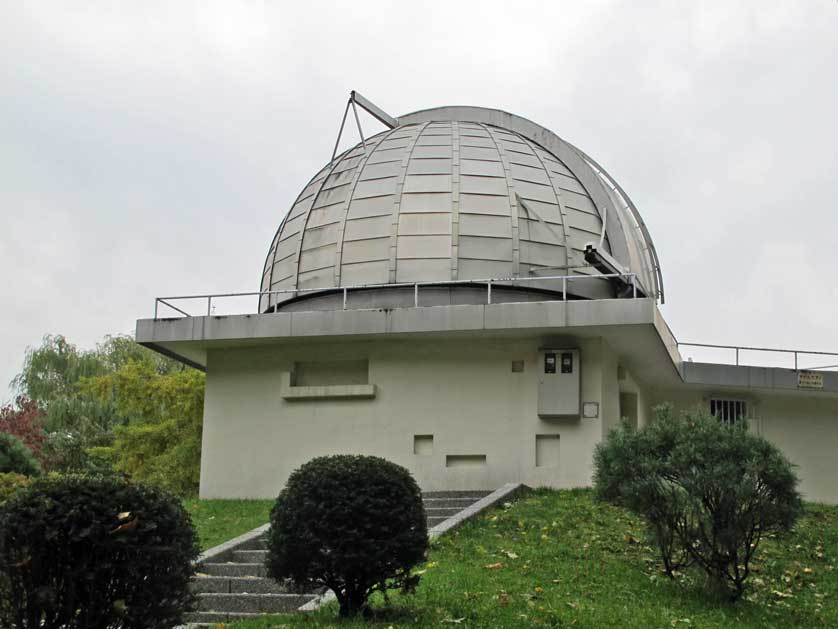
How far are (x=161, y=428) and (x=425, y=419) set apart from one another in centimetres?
1137

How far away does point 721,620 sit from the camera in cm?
1154

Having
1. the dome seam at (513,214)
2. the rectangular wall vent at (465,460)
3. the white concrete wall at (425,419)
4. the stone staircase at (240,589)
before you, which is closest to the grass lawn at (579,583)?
the stone staircase at (240,589)

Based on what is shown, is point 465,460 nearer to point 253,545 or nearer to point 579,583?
point 253,545

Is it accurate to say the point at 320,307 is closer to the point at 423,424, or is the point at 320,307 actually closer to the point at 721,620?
the point at 423,424

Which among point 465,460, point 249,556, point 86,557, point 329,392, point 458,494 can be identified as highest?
point 329,392

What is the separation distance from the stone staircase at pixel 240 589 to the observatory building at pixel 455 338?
5775 millimetres

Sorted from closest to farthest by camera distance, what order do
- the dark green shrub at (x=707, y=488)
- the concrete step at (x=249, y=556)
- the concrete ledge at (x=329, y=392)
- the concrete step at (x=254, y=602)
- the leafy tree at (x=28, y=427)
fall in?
the concrete step at (x=254, y=602)
the dark green shrub at (x=707, y=488)
the concrete step at (x=249, y=556)
the concrete ledge at (x=329, y=392)
the leafy tree at (x=28, y=427)

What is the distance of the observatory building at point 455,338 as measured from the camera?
21016 mm

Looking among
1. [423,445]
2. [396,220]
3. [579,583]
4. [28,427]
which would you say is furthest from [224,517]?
[28,427]

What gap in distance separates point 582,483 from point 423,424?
128 inches

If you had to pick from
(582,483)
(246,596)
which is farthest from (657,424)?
(582,483)

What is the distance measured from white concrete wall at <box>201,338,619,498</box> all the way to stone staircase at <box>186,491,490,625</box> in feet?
17.9

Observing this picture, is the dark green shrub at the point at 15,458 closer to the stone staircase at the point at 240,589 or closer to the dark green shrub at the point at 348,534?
the stone staircase at the point at 240,589

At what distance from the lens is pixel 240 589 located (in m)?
13.1
